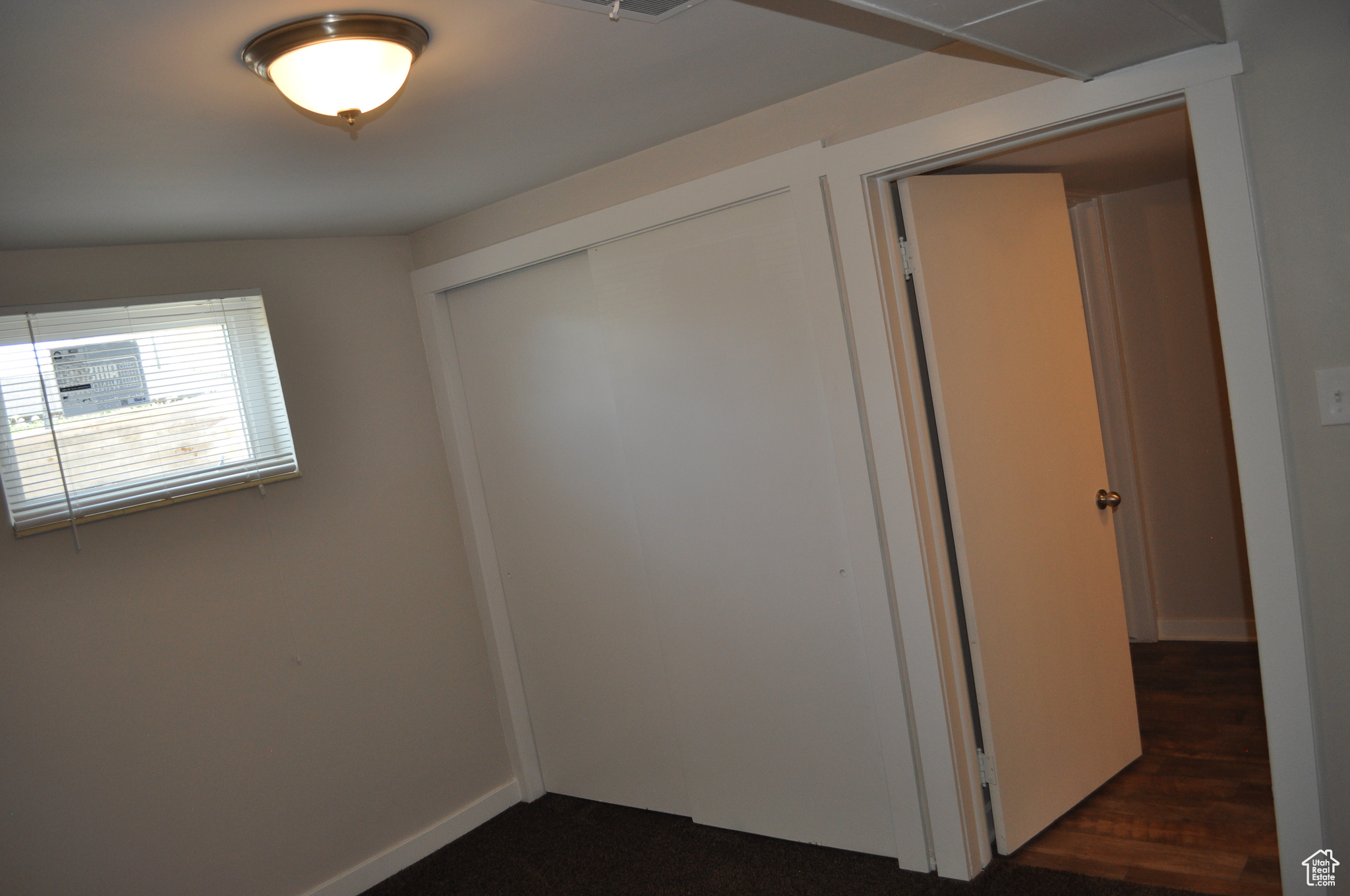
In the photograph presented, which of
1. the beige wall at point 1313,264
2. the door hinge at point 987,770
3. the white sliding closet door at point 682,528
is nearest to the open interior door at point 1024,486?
the door hinge at point 987,770

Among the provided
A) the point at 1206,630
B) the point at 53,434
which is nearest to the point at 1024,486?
the point at 1206,630

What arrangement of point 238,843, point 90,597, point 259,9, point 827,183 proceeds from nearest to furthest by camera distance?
point 259,9
point 827,183
point 90,597
point 238,843

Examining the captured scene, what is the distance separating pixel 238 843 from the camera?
299 cm

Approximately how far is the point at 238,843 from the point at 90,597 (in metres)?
0.95

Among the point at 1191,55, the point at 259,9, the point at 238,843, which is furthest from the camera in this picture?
Result: the point at 238,843

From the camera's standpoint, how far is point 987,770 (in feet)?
9.09

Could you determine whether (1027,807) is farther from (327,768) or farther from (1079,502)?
(327,768)

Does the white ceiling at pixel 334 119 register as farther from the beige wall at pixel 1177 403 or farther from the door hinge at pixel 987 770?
the beige wall at pixel 1177 403

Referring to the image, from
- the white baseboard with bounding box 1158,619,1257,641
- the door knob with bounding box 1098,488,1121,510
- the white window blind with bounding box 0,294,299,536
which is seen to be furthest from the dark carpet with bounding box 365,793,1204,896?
the white baseboard with bounding box 1158,619,1257,641

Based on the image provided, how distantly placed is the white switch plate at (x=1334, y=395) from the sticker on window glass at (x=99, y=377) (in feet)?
10.6

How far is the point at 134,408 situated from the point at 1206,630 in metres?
4.68

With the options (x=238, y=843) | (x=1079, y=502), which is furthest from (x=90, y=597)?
(x=1079, y=502)

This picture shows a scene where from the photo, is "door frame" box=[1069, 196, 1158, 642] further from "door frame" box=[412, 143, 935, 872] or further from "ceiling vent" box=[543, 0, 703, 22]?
"ceiling vent" box=[543, 0, 703, 22]

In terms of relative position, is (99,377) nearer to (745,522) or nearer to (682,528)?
(682,528)
